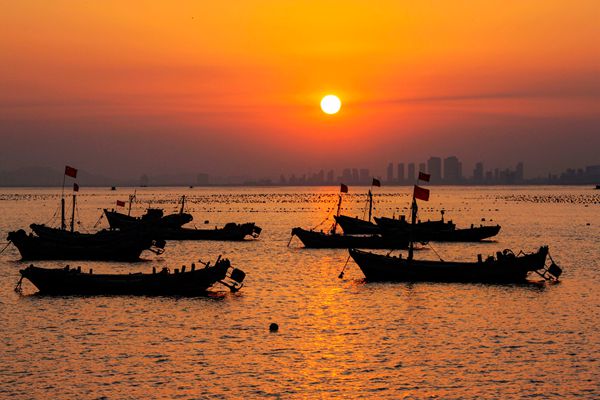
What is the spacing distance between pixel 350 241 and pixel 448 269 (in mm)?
30544

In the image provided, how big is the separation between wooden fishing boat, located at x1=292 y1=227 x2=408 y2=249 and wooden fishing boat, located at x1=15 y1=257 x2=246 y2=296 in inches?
1390

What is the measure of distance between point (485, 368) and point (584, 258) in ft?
158

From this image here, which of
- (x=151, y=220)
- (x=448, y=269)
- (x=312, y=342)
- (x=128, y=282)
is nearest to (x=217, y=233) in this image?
(x=151, y=220)

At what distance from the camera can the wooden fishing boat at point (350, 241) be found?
83.2m

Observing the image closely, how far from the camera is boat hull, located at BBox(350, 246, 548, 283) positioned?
182 ft

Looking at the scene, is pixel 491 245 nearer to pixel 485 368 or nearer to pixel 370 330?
pixel 370 330

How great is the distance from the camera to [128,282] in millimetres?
48562

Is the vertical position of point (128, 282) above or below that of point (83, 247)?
above

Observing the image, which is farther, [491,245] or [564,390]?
[491,245]

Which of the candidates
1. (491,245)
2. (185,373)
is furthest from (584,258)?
(185,373)

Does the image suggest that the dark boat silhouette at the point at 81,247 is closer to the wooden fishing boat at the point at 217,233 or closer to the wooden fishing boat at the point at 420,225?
the wooden fishing boat at the point at 217,233

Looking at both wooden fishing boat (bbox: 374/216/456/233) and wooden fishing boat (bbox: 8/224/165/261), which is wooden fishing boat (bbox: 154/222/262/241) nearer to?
wooden fishing boat (bbox: 374/216/456/233)

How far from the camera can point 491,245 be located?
95.6 m

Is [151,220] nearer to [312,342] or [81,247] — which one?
[81,247]
